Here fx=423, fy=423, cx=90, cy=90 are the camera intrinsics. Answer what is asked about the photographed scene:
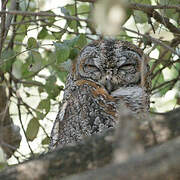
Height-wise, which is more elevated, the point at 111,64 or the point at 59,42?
the point at 59,42

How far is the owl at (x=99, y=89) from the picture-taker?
3.66 m

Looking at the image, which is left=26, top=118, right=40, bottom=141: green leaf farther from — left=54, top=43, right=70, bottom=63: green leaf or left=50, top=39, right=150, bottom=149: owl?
left=54, top=43, right=70, bottom=63: green leaf

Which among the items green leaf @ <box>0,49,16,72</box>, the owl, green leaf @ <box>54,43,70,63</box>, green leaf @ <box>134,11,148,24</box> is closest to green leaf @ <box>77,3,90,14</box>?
green leaf @ <box>134,11,148,24</box>

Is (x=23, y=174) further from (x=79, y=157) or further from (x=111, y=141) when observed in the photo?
(x=111, y=141)

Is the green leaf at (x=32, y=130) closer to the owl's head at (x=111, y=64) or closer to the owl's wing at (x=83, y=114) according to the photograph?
the owl's wing at (x=83, y=114)

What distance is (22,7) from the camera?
464 centimetres

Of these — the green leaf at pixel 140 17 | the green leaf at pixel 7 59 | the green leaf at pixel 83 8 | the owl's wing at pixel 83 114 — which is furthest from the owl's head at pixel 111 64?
the green leaf at pixel 83 8

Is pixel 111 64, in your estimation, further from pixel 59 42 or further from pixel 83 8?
pixel 83 8

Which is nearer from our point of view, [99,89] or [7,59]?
[7,59]

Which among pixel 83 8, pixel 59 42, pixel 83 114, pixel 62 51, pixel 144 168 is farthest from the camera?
pixel 83 8

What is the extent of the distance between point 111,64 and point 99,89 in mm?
263

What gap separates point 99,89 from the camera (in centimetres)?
394

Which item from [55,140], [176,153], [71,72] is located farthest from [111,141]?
[71,72]

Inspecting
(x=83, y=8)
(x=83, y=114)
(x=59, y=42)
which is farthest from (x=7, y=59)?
(x=83, y=8)
